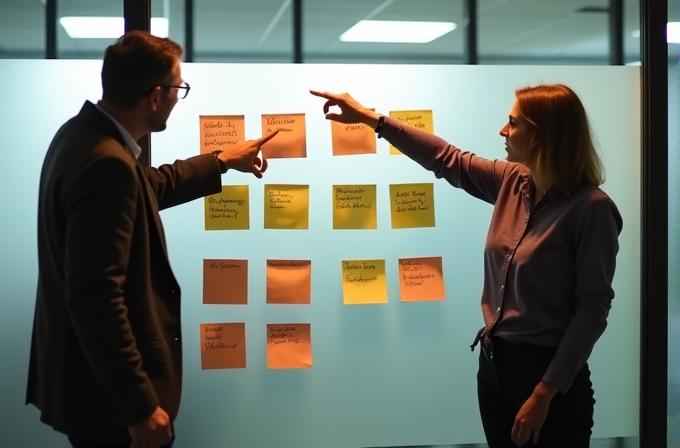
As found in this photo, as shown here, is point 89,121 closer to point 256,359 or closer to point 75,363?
point 75,363

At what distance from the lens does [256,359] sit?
7.29 feet

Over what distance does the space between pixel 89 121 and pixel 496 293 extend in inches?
42.5

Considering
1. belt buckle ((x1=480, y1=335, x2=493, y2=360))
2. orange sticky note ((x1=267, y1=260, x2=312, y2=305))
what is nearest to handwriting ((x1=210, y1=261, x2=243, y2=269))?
orange sticky note ((x1=267, y1=260, x2=312, y2=305))

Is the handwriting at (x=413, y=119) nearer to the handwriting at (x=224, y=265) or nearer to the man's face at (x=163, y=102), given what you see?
the handwriting at (x=224, y=265)

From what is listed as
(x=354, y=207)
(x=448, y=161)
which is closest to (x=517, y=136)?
(x=448, y=161)

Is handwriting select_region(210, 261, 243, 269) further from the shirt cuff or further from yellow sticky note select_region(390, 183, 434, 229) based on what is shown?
the shirt cuff

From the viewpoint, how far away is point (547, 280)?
1664 millimetres

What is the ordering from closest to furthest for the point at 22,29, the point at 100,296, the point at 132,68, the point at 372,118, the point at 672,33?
the point at 100,296, the point at 132,68, the point at 372,118, the point at 22,29, the point at 672,33

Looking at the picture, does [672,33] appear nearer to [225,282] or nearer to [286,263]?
[286,263]

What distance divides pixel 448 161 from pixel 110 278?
106cm

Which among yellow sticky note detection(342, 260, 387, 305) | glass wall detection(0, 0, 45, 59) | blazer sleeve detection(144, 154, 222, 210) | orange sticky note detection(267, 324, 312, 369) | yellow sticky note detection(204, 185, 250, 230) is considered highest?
glass wall detection(0, 0, 45, 59)

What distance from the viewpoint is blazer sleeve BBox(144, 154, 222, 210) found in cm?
176

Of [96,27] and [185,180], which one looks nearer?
[185,180]

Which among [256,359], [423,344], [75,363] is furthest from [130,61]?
[423,344]
